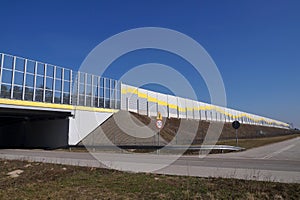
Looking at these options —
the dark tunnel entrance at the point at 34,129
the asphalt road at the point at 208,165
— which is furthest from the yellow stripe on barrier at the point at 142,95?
the asphalt road at the point at 208,165

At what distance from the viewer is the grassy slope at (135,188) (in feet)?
23.3

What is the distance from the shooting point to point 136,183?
8.76 m

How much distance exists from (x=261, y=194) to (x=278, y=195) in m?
0.43

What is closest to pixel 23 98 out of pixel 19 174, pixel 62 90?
pixel 62 90

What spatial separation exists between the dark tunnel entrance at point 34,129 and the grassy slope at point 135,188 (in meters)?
22.4

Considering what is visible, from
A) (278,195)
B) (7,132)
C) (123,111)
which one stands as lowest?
(278,195)

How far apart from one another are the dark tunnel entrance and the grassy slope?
22.4 m

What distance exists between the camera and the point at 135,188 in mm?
8039

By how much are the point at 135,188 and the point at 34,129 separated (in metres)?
32.7

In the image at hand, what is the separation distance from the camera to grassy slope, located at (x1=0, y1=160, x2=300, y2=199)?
7109 mm

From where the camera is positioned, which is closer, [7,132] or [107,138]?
[107,138]

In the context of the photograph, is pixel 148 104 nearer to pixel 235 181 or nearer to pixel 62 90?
pixel 62 90

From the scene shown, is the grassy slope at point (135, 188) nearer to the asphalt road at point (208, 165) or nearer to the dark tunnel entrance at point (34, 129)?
the asphalt road at point (208, 165)

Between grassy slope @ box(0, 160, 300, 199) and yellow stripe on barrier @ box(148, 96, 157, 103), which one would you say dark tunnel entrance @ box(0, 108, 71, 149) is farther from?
grassy slope @ box(0, 160, 300, 199)
